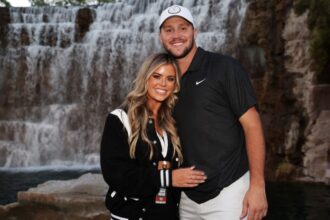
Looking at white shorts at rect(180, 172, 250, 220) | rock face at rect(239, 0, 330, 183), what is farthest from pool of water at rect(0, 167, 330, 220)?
white shorts at rect(180, 172, 250, 220)

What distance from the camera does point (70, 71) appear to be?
17.7m

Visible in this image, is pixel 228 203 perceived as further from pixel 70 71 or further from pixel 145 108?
pixel 70 71

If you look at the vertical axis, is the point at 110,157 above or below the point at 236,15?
below

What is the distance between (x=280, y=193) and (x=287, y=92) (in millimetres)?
A: 3886

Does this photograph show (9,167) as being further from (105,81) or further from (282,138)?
(282,138)

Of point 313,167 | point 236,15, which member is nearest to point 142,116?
point 313,167

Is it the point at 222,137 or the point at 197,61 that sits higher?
the point at 197,61

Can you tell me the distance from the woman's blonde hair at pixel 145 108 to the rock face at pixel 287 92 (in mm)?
9895

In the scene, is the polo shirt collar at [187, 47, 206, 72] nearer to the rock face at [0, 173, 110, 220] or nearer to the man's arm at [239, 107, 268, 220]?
the man's arm at [239, 107, 268, 220]

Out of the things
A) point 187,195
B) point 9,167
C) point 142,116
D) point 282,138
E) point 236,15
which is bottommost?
point 9,167

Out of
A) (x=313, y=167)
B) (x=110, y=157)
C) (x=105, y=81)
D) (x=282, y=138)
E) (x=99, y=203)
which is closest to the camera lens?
(x=110, y=157)

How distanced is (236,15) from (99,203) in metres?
11.3

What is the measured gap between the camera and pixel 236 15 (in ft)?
51.1

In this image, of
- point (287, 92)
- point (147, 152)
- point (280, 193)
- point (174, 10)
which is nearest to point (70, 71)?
point (287, 92)
